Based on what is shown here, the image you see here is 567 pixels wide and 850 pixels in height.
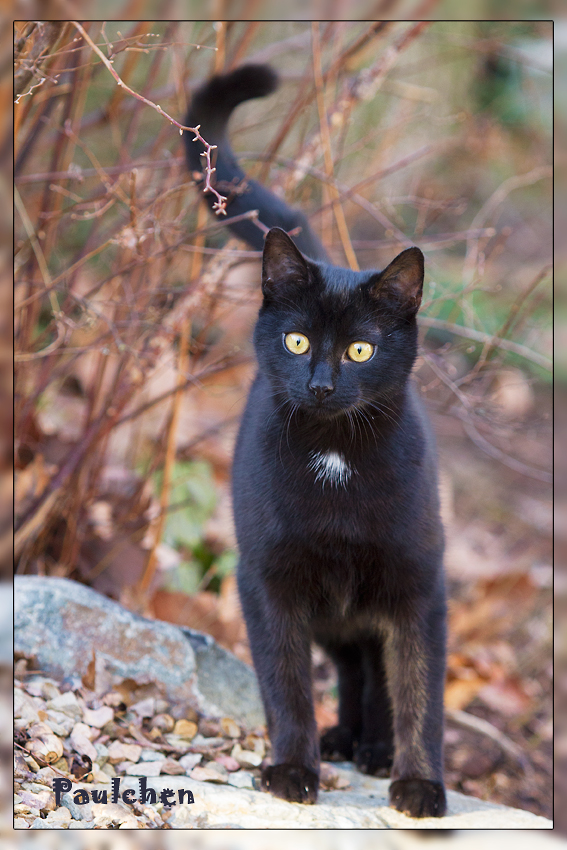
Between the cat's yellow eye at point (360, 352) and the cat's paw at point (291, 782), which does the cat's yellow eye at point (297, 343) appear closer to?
the cat's yellow eye at point (360, 352)

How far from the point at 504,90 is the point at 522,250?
45.5 inches

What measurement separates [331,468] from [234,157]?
3.26 feet

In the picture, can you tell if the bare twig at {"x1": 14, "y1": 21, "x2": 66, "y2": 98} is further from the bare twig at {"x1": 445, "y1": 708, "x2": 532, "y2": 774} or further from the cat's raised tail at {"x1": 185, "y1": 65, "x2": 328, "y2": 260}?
the bare twig at {"x1": 445, "y1": 708, "x2": 532, "y2": 774}

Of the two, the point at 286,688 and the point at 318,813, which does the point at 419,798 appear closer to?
the point at 318,813

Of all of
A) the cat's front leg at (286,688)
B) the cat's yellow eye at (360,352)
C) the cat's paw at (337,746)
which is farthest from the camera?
the cat's paw at (337,746)

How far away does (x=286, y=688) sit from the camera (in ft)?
5.96

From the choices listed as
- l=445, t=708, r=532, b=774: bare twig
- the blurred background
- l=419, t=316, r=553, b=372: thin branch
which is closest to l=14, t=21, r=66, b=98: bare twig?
the blurred background

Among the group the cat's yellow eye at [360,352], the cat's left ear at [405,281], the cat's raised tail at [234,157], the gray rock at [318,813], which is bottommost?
the gray rock at [318,813]

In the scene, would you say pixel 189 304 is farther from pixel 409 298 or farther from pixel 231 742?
pixel 231 742

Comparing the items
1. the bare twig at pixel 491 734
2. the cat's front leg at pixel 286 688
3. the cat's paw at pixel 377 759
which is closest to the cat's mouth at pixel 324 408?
the cat's front leg at pixel 286 688

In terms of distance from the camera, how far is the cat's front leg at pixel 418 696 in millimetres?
1777

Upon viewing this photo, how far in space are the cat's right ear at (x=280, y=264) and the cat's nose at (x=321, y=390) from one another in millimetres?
284

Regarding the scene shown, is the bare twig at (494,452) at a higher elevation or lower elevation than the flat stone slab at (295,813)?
higher

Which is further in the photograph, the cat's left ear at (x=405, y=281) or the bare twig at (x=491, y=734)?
the bare twig at (x=491, y=734)
